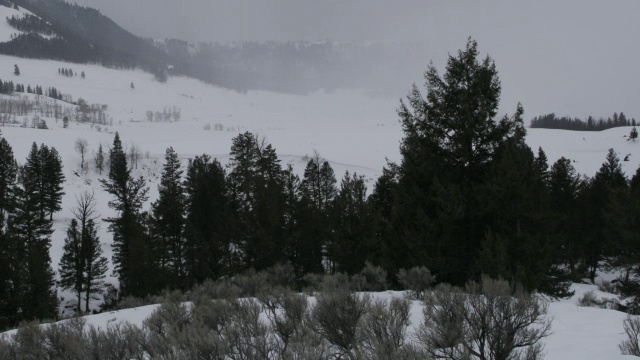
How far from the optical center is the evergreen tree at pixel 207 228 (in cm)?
2567

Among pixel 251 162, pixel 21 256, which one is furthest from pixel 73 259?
pixel 251 162

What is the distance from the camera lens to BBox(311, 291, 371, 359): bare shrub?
208 inches

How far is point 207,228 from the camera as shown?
99.3ft

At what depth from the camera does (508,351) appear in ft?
14.9

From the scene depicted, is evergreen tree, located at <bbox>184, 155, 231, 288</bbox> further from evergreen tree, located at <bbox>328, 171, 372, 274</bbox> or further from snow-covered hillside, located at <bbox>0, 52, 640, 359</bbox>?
snow-covered hillside, located at <bbox>0, 52, 640, 359</bbox>

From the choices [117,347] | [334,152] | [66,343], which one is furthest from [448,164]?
[334,152]

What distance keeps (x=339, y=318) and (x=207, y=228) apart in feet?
87.4

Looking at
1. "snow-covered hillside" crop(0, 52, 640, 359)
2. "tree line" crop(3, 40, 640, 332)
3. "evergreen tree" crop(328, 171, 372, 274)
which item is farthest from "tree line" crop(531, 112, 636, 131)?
"evergreen tree" crop(328, 171, 372, 274)

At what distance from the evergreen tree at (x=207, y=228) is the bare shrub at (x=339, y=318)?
66.4ft

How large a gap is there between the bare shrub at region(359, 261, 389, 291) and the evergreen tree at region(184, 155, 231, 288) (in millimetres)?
13879

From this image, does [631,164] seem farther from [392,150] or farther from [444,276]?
[444,276]

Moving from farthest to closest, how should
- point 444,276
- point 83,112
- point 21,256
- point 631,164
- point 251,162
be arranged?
point 83,112
point 631,164
point 251,162
point 21,256
point 444,276

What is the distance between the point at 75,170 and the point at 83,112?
4245 inches

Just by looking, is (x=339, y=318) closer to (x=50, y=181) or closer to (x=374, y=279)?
(x=374, y=279)
